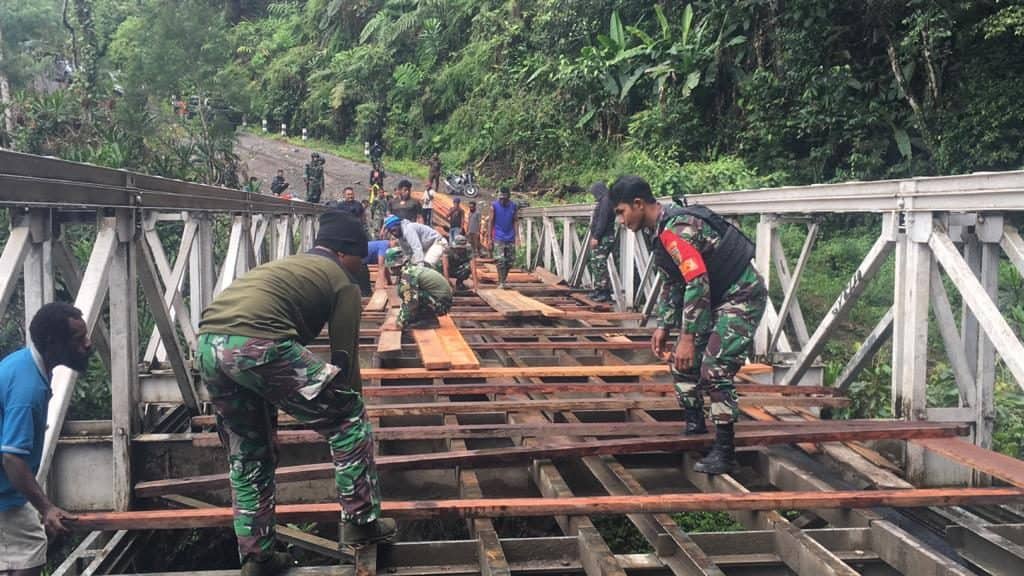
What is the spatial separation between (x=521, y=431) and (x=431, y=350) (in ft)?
6.66

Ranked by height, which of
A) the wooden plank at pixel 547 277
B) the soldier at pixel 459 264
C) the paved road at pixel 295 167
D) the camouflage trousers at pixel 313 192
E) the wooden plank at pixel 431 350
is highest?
the paved road at pixel 295 167

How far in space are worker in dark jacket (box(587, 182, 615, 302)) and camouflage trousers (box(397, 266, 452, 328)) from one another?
214 centimetres

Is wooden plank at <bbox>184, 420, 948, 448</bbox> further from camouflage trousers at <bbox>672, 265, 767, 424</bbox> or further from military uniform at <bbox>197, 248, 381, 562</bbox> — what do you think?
military uniform at <bbox>197, 248, 381, 562</bbox>

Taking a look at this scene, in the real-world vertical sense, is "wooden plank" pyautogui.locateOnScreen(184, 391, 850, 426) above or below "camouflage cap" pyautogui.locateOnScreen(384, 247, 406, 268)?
below

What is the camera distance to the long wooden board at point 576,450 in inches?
140

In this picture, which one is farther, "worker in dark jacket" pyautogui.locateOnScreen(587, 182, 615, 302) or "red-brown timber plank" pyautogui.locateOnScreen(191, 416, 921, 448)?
"worker in dark jacket" pyautogui.locateOnScreen(587, 182, 615, 302)

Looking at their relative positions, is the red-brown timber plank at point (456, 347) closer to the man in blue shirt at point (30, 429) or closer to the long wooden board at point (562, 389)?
the long wooden board at point (562, 389)

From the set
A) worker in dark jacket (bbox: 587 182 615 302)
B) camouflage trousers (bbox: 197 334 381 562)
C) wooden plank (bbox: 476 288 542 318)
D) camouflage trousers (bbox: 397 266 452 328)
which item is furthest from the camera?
worker in dark jacket (bbox: 587 182 615 302)

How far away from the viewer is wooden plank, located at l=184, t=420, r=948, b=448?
13.0 ft

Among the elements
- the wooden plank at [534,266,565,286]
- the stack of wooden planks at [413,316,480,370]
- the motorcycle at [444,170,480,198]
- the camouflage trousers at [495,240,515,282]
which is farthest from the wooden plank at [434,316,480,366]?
the motorcycle at [444,170,480,198]

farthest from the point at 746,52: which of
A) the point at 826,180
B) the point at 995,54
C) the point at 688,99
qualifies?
the point at 995,54

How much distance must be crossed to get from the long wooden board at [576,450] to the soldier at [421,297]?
3.56 metres

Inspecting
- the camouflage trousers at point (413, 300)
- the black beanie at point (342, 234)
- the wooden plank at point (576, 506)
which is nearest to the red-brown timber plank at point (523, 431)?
the wooden plank at point (576, 506)

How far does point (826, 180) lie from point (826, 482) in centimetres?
1047
